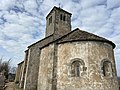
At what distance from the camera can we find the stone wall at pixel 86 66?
12406 millimetres

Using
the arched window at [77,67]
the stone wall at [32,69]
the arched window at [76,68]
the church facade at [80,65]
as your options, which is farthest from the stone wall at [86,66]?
the stone wall at [32,69]

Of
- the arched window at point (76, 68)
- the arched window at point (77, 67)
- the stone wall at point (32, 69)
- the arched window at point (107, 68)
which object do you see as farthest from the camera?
the stone wall at point (32, 69)

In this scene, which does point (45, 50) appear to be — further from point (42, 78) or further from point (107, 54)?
point (107, 54)

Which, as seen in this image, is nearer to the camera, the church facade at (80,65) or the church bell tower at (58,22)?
the church facade at (80,65)

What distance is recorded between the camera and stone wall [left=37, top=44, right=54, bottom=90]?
14.3 meters

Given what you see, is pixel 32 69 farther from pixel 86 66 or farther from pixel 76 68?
pixel 86 66

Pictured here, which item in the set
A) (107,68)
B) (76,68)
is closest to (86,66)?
(76,68)

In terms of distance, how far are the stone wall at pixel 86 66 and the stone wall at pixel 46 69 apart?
0.96 meters

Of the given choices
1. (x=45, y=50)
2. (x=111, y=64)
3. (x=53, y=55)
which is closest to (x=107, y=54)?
(x=111, y=64)

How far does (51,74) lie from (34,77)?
16.4 feet

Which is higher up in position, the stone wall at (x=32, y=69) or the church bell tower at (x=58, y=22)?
the church bell tower at (x=58, y=22)

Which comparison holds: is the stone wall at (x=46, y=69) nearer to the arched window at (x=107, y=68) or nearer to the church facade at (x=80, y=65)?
the church facade at (x=80, y=65)

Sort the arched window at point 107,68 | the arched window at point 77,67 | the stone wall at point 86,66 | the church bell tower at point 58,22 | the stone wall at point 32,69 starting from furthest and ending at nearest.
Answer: the church bell tower at point 58,22, the stone wall at point 32,69, the arched window at point 107,68, the arched window at point 77,67, the stone wall at point 86,66

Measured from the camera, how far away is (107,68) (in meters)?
13.6
